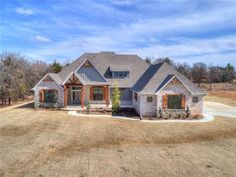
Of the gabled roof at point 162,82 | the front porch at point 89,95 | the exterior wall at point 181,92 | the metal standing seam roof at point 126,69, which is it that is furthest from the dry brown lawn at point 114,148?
the front porch at point 89,95

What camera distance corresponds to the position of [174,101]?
77.9 ft

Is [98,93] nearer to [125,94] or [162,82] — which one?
[125,94]

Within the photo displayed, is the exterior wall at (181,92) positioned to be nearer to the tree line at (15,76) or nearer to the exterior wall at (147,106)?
the exterior wall at (147,106)

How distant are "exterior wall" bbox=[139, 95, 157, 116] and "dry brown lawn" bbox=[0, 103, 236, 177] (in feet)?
10.0

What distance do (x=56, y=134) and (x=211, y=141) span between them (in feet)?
33.9

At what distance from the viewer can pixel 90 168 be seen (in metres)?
10.8

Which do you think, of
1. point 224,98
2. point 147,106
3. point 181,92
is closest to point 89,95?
point 147,106

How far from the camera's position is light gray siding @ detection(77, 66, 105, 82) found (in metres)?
29.9

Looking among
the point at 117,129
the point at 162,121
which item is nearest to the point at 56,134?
the point at 117,129

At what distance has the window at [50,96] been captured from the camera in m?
28.0

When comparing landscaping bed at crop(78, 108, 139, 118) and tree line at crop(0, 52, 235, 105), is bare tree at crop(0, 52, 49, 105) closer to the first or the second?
tree line at crop(0, 52, 235, 105)

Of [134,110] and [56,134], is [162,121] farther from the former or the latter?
[56,134]

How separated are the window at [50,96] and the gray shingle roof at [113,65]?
12.7 feet

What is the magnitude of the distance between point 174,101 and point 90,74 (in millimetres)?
11434
